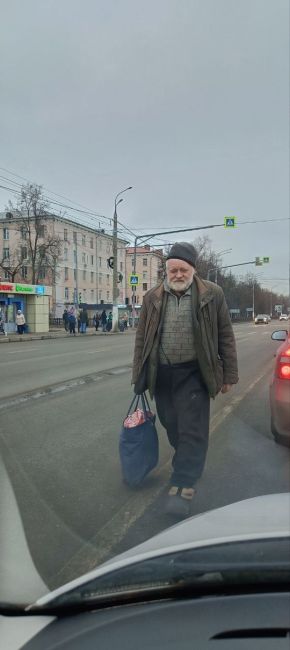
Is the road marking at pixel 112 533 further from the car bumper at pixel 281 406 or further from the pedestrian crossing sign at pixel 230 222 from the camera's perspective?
the pedestrian crossing sign at pixel 230 222

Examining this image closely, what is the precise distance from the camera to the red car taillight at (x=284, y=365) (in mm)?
5110

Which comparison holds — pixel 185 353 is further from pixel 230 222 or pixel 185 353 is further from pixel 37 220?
pixel 37 220

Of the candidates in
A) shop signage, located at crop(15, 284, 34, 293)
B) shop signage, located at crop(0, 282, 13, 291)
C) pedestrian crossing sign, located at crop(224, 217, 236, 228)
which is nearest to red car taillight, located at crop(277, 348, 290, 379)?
shop signage, located at crop(0, 282, 13, 291)

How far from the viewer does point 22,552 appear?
2.98m

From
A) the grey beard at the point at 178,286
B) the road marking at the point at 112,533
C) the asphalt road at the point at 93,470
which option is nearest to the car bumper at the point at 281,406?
the asphalt road at the point at 93,470

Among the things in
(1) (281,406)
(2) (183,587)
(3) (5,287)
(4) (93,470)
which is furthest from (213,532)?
(3) (5,287)

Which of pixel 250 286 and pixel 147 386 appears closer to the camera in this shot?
pixel 147 386

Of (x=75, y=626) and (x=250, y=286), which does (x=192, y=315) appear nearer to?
(x=75, y=626)

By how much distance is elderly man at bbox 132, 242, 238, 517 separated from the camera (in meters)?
3.71

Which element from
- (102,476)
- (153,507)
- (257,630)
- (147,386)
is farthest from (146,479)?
(257,630)

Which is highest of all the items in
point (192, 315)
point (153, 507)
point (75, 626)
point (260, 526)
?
point (192, 315)

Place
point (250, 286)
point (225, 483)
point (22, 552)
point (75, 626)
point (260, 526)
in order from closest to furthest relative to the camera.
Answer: point (75, 626), point (260, 526), point (22, 552), point (225, 483), point (250, 286)

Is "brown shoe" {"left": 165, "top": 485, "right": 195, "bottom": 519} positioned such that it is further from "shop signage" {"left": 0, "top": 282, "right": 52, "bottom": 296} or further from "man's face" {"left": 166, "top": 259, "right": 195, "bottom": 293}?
"shop signage" {"left": 0, "top": 282, "right": 52, "bottom": 296}

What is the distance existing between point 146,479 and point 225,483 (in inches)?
25.7
